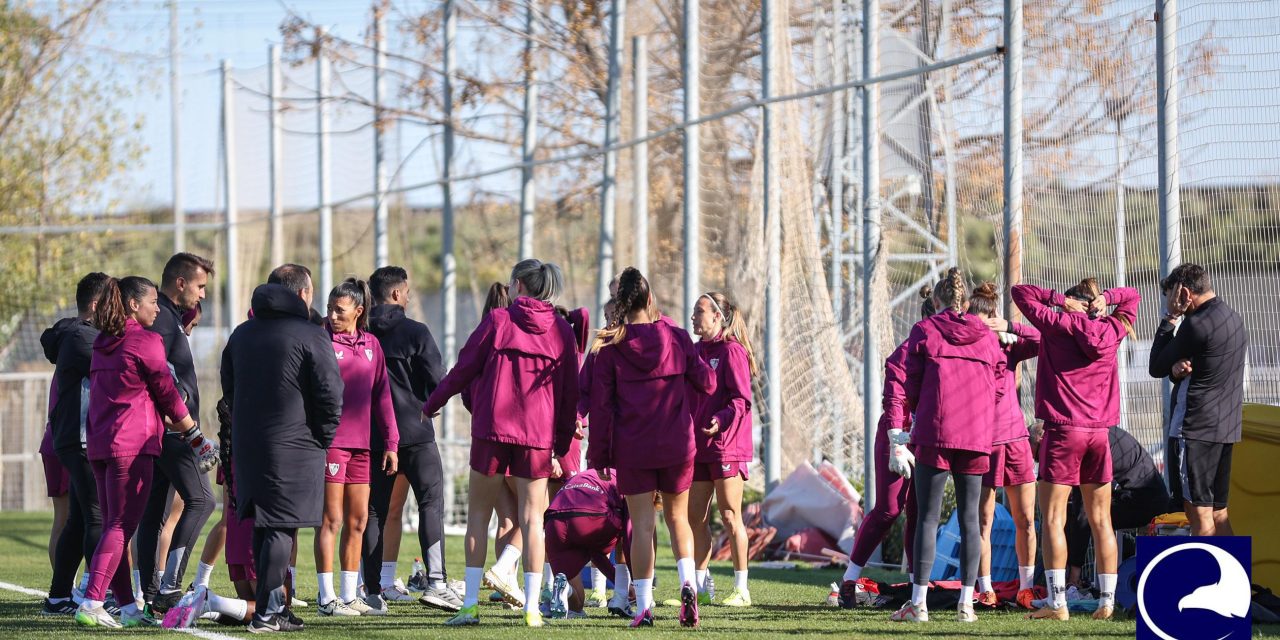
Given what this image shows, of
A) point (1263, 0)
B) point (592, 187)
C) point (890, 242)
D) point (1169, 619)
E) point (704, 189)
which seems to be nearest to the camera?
point (1169, 619)

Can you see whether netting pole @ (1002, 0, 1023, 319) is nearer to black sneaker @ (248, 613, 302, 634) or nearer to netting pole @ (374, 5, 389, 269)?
black sneaker @ (248, 613, 302, 634)

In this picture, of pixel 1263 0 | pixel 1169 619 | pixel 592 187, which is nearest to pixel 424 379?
pixel 1169 619

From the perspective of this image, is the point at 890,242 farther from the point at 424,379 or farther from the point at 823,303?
the point at 424,379

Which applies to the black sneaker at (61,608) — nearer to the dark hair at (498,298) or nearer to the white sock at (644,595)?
the dark hair at (498,298)

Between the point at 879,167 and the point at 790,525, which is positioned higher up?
the point at 879,167

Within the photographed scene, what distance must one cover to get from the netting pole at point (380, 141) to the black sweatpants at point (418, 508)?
367 inches

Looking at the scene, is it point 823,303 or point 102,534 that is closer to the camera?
point 102,534

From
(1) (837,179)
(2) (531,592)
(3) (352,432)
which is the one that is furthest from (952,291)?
(1) (837,179)

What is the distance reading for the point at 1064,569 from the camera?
8656 mm

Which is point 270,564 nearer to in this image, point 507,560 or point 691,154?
point 507,560

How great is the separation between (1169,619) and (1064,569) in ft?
5.02

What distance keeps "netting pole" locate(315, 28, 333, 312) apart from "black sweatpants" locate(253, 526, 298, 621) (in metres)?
11.4

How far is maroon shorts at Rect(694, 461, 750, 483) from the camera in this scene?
30.9 ft

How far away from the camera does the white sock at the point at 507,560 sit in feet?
28.1
